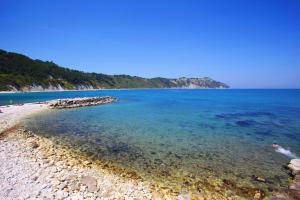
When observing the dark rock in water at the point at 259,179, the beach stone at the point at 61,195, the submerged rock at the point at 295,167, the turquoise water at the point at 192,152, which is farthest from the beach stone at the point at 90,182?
the submerged rock at the point at 295,167

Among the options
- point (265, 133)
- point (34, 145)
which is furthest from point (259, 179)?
point (34, 145)

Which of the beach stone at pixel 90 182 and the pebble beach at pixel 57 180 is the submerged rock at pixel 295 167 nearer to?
the pebble beach at pixel 57 180

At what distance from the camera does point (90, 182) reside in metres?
13.4

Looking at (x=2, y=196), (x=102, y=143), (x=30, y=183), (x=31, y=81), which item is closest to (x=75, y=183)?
(x=30, y=183)

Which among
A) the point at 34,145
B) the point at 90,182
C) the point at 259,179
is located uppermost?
the point at 34,145

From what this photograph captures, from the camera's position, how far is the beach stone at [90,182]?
12.6 m

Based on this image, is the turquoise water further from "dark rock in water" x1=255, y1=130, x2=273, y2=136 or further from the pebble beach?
the pebble beach

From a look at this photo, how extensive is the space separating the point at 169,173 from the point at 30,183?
8517mm

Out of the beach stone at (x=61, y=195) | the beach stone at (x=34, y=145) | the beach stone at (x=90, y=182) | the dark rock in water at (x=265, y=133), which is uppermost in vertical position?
the beach stone at (x=34, y=145)

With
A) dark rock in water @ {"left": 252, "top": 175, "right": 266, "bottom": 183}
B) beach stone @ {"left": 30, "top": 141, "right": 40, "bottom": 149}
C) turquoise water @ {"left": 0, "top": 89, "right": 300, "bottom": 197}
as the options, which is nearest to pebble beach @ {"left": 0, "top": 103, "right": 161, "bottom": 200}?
beach stone @ {"left": 30, "top": 141, "right": 40, "bottom": 149}

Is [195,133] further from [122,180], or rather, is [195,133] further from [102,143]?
[122,180]

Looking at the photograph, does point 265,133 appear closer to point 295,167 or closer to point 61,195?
point 295,167

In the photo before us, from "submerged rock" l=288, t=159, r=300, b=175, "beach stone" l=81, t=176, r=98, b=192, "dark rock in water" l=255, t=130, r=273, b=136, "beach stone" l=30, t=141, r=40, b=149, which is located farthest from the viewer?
"dark rock in water" l=255, t=130, r=273, b=136

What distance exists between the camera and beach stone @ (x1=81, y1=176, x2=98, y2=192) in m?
12.6
